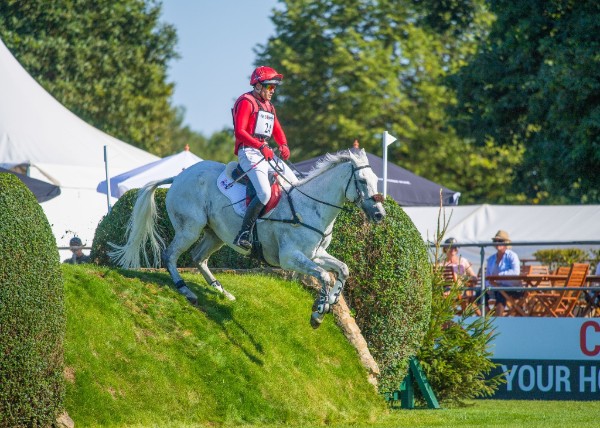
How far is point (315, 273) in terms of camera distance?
474 inches

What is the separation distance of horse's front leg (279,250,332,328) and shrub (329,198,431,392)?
152 centimetres

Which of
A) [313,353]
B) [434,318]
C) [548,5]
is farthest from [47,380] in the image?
[548,5]

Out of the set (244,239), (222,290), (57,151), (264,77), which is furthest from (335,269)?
(57,151)

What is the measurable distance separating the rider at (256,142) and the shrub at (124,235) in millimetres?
2389

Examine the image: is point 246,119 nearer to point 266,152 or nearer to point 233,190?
point 266,152

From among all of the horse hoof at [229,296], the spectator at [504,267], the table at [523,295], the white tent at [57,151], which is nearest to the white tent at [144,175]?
the white tent at [57,151]

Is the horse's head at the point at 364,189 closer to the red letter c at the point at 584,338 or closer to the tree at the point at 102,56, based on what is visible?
the red letter c at the point at 584,338

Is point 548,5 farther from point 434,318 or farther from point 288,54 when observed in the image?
point 288,54

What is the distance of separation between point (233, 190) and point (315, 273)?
1537 millimetres

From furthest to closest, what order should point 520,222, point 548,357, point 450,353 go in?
point 520,222
point 548,357
point 450,353

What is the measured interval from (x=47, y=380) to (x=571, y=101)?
18175mm

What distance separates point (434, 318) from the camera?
14.8 m

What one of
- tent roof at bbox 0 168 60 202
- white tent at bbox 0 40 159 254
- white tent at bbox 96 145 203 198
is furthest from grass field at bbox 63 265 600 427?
white tent at bbox 0 40 159 254

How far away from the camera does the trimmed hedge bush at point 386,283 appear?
1361 centimetres
